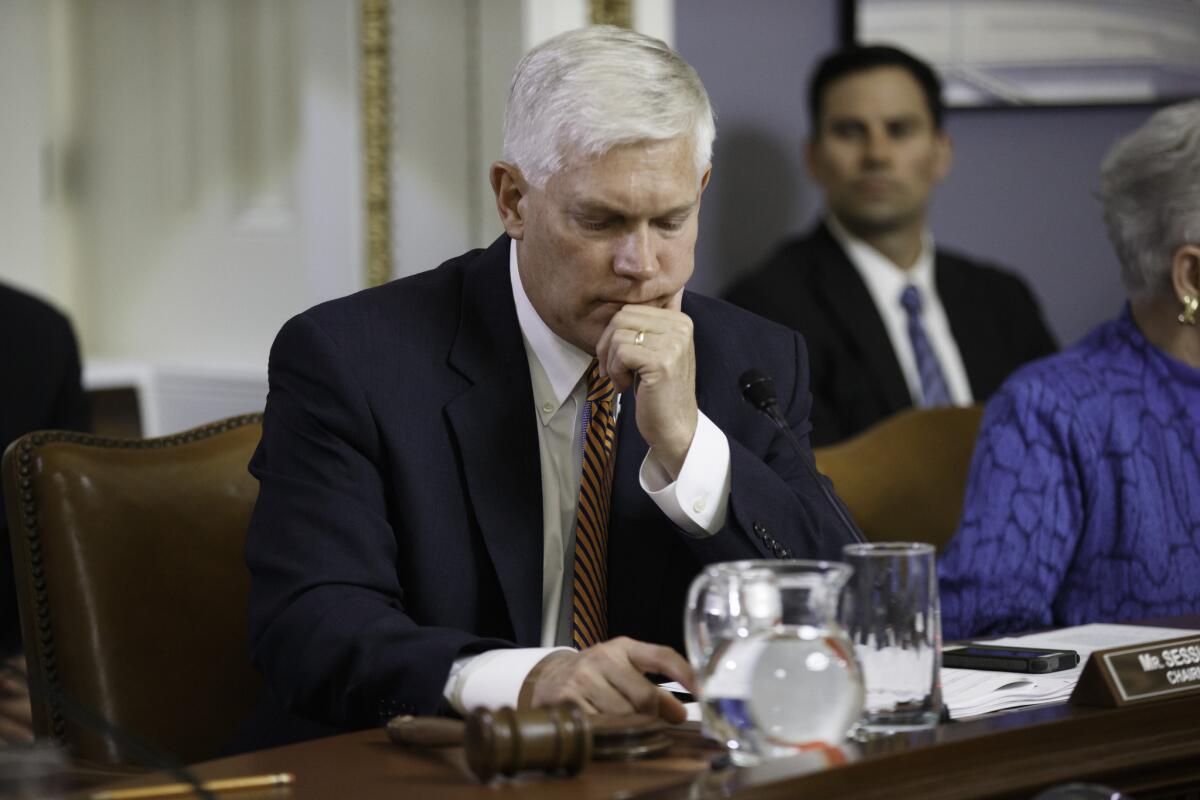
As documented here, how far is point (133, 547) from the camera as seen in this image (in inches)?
69.4

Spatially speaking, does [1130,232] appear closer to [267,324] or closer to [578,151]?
[578,151]

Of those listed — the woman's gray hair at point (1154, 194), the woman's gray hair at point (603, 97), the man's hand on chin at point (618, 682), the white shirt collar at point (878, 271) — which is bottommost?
the man's hand on chin at point (618, 682)

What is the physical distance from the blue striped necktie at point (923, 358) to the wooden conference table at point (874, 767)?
214cm

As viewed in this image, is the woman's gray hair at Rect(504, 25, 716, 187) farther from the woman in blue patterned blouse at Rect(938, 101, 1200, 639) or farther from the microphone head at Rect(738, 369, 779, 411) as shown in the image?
the woman in blue patterned blouse at Rect(938, 101, 1200, 639)

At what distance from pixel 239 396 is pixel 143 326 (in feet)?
1.76

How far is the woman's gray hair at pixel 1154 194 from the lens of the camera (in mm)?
2074

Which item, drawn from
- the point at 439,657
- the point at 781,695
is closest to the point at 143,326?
the point at 439,657

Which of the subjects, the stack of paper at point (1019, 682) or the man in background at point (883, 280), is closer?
the stack of paper at point (1019, 682)

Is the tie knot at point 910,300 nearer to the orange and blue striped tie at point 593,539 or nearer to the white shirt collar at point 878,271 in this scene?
the white shirt collar at point 878,271

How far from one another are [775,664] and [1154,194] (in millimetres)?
1281

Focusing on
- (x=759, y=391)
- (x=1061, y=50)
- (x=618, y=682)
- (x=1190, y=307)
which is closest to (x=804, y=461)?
(x=759, y=391)

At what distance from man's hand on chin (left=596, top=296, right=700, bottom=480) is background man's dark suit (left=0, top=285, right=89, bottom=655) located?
4.65 ft

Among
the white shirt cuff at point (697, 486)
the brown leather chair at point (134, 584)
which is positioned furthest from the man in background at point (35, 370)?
the white shirt cuff at point (697, 486)

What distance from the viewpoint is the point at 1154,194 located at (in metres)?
2.12
